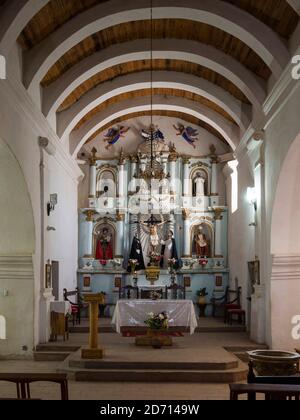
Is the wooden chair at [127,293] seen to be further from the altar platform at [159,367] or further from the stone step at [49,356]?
the altar platform at [159,367]

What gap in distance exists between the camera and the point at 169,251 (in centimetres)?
1920

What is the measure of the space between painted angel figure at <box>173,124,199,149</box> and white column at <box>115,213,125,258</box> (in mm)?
3365

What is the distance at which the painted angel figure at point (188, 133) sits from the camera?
19406 millimetres

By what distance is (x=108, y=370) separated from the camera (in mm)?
10289

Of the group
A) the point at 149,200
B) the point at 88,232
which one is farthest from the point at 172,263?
the point at 88,232

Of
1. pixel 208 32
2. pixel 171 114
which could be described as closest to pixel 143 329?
pixel 208 32

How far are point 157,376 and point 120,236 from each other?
9.38 metres

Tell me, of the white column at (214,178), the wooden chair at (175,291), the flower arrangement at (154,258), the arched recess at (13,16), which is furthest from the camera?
the white column at (214,178)

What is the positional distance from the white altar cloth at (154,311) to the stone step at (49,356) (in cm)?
143

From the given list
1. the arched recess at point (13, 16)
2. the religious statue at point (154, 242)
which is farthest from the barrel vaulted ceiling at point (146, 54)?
the religious statue at point (154, 242)

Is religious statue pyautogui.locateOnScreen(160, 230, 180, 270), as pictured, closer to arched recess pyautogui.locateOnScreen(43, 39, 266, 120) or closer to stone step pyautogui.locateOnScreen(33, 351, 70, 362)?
arched recess pyautogui.locateOnScreen(43, 39, 266, 120)

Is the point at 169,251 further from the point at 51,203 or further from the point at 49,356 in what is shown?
the point at 49,356

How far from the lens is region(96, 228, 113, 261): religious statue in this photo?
19109mm

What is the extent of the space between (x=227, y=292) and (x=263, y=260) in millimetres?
5592
